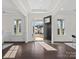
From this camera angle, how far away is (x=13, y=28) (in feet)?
38.1

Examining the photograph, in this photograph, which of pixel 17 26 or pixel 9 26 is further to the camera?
pixel 17 26

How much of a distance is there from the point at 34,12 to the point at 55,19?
2.05 metres

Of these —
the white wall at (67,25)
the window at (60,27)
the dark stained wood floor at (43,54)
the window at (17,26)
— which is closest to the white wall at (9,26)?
the window at (17,26)

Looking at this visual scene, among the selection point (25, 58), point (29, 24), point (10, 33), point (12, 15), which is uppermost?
point (12, 15)

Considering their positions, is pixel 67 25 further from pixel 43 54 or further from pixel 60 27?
pixel 43 54

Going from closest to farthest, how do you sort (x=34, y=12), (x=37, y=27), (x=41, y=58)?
1. (x=41, y=58)
2. (x=34, y=12)
3. (x=37, y=27)

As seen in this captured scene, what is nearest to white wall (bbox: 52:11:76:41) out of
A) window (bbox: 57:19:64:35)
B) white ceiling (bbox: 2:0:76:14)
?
window (bbox: 57:19:64:35)

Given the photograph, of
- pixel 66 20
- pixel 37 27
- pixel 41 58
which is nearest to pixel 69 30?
pixel 66 20

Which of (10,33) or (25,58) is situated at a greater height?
(10,33)

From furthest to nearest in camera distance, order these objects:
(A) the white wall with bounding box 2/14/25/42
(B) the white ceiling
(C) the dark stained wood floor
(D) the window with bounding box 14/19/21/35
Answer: (D) the window with bounding box 14/19/21/35 < (A) the white wall with bounding box 2/14/25/42 < (B) the white ceiling < (C) the dark stained wood floor

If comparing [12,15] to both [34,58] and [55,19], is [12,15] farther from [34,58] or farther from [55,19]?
Answer: [34,58]

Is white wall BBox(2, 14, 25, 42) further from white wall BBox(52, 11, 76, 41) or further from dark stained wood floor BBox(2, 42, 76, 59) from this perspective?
dark stained wood floor BBox(2, 42, 76, 59)

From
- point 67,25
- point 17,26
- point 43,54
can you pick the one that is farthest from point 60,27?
point 43,54

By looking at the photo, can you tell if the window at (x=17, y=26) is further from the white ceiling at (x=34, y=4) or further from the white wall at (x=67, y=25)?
the white ceiling at (x=34, y=4)
